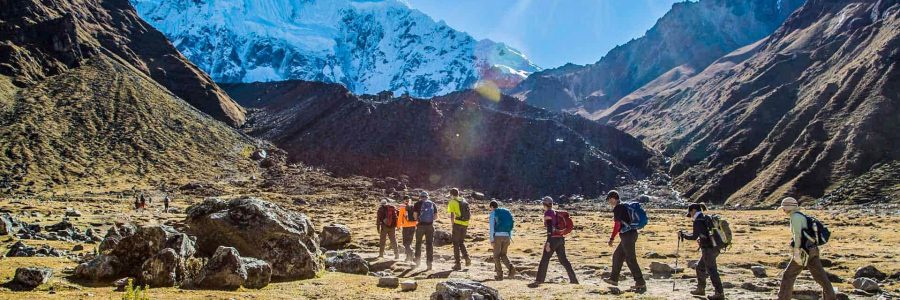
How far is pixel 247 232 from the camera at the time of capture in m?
17.1

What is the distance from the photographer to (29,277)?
12570 millimetres

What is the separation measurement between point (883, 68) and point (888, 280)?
14671 centimetres

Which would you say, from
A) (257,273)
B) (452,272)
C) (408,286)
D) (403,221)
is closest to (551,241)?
(452,272)

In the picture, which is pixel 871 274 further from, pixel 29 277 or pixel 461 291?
pixel 29 277

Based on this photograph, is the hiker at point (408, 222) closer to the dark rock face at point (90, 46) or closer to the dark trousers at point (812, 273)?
the dark trousers at point (812, 273)

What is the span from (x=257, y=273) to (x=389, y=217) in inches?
363

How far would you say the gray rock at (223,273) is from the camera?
44.2 ft

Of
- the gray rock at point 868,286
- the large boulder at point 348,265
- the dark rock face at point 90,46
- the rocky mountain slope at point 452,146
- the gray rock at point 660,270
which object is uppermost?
the dark rock face at point 90,46

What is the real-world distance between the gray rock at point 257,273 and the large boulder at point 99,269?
9.60 feet

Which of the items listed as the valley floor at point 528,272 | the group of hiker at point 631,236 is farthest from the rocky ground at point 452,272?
the group of hiker at point 631,236

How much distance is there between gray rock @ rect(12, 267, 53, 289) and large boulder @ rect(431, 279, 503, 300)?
8.49 metres

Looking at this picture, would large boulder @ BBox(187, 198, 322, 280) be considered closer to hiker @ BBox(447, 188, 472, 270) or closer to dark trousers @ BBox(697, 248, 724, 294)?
hiker @ BBox(447, 188, 472, 270)

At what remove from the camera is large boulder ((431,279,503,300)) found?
12172mm

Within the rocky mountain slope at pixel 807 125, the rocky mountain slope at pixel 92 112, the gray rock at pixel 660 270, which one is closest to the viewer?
the gray rock at pixel 660 270
